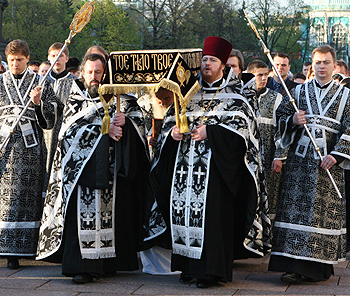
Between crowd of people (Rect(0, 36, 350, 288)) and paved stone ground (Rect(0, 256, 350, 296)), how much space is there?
0.11 m

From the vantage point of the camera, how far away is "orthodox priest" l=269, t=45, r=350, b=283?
5742 mm

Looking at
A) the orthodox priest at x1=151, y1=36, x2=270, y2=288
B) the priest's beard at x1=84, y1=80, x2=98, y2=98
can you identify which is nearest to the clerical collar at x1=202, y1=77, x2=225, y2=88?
the orthodox priest at x1=151, y1=36, x2=270, y2=288

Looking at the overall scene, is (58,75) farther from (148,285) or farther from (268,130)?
(148,285)

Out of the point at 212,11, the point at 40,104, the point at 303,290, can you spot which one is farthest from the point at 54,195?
the point at 212,11

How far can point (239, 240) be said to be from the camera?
19.4 ft

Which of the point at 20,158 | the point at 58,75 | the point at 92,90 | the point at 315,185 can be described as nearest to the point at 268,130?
the point at 315,185

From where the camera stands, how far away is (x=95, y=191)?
5.80 metres

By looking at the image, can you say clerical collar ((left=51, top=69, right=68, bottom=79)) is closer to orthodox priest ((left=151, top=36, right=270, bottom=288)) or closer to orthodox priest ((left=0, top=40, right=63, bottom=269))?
orthodox priest ((left=0, top=40, right=63, bottom=269))

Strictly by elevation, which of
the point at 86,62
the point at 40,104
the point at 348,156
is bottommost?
the point at 348,156

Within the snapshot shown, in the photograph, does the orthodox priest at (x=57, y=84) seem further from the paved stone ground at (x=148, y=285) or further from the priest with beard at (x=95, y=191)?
the paved stone ground at (x=148, y=285)

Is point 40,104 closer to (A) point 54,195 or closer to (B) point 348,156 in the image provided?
(A) point 54,195

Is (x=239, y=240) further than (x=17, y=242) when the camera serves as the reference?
No

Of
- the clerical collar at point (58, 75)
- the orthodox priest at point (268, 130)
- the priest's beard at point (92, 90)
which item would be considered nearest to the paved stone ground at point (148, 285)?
the orthodox priest at point (268, 130)

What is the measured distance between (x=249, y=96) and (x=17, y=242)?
280 centimetres
